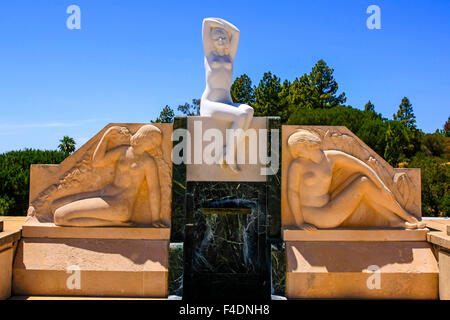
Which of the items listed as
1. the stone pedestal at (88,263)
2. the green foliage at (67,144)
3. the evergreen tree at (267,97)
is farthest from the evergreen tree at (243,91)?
the stone pedestal at (88,263)

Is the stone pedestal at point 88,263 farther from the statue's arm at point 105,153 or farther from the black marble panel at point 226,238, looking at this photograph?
the statue's arm at point 105,153

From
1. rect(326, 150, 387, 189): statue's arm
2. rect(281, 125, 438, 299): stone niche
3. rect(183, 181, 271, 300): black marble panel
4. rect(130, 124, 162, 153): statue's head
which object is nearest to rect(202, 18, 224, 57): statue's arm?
rect(130, 124, 162, 153): statue's head

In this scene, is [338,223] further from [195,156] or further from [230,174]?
[195,156]

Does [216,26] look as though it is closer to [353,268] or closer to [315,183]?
[315,183]

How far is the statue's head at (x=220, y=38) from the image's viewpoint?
467cm

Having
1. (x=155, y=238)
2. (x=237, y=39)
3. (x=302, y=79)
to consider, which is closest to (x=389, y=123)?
(x=302, y=79)

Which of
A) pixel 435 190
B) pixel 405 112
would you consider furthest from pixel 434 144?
pixel 435 190

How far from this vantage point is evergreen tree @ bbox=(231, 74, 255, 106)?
23.6 metres

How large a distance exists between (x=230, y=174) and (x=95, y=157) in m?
1.73

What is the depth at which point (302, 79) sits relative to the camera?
84.3 ft

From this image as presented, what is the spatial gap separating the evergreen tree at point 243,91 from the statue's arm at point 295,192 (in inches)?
773

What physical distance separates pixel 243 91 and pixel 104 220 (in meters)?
20.5

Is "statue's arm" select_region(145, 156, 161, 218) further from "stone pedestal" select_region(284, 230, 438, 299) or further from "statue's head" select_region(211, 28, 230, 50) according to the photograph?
"statue's head" select_region(211, 28, 230, 50)

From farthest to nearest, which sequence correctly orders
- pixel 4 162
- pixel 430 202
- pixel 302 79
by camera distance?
pixel 302 79, pixel 430 202, pixel 4 162
